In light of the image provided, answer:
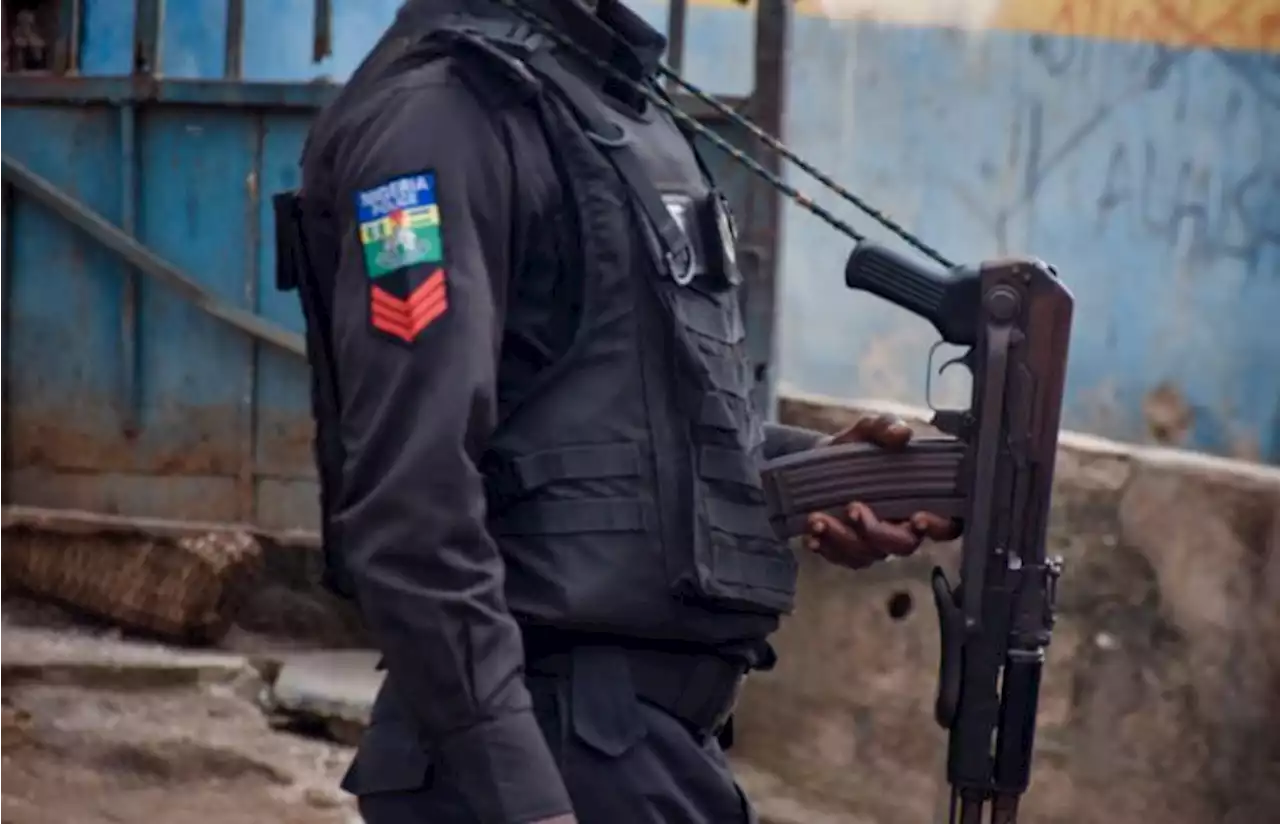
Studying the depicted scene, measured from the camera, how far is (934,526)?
5.60 ft

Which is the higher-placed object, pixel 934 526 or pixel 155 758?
pixel 934 526

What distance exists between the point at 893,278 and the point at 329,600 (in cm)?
278

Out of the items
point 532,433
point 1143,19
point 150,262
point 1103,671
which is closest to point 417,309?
point 532,433

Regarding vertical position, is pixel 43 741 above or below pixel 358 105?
below

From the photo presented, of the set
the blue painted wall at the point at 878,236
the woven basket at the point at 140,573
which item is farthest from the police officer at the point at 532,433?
the blue painted wall at the point at 878,236

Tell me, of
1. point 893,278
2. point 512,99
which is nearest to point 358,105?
point 512,99

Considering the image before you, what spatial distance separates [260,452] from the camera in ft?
14.3

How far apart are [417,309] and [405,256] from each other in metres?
0.05

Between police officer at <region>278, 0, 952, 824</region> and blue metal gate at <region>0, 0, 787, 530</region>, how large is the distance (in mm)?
2666

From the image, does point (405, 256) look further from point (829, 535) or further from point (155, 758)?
point (155, 758)

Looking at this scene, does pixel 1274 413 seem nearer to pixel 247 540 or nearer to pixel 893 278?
pixel 247 540

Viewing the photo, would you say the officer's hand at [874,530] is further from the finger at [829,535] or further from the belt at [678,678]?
the belt at [678,678]

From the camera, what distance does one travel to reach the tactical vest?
156 centimetres

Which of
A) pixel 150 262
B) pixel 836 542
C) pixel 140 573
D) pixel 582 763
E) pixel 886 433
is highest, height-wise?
pixel 150 262
